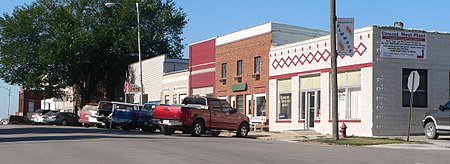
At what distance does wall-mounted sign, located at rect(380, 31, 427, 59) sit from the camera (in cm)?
2709

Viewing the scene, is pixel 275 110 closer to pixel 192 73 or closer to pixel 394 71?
pixel 394 71

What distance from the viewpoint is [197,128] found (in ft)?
87.5

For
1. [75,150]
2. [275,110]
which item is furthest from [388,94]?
[75,150]

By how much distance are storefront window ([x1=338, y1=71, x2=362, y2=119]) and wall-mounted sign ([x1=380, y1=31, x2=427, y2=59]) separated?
5.73 ft

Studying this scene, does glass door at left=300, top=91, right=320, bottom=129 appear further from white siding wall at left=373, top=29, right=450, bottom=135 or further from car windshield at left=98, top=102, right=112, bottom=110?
car windshield at left=98, top=102, right=112, bottom=110

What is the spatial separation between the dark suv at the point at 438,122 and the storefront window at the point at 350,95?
396 cm

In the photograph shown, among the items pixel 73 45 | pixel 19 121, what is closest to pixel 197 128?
pixel 73 45

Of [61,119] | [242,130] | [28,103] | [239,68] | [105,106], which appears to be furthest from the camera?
[28,103]

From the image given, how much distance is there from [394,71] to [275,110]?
27.5 ft

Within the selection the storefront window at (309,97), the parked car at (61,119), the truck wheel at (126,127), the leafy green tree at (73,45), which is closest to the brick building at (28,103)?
the leafy green tree at (73,45)

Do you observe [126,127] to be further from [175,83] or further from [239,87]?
[175,83]

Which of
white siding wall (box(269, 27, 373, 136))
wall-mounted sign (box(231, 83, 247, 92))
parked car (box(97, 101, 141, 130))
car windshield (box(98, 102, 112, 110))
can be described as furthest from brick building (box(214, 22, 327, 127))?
car windshield (box(98, 102, 112, 110))

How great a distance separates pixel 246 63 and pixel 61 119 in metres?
20.6

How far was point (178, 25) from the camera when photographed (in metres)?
62.7
